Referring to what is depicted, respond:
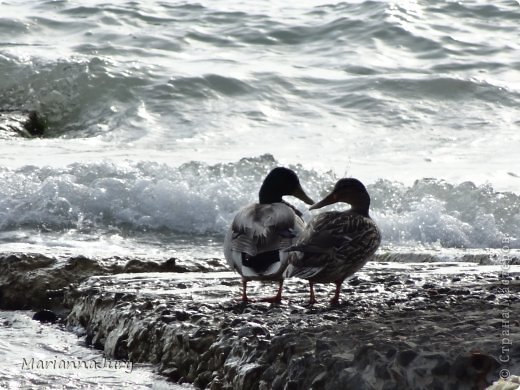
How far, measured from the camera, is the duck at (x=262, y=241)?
5211 mm

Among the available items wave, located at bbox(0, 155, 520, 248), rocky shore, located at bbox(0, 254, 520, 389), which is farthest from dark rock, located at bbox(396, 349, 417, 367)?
wave, located at bbox(0, 155, 520, 248)

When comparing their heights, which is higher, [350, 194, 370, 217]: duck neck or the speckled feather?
[350, 194, 370, 217]: duck neck

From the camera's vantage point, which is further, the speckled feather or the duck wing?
the duck wing

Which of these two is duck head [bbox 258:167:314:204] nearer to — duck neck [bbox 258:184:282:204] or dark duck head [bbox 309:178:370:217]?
duck neck [bbox 258:184:282:204]

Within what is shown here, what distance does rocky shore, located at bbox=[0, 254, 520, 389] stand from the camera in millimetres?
3910

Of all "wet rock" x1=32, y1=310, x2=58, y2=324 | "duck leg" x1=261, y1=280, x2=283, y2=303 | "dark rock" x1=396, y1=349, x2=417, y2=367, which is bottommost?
"wet rock" x1=32, y1=310, x2=58, y2=324

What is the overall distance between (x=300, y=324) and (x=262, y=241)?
771 mm

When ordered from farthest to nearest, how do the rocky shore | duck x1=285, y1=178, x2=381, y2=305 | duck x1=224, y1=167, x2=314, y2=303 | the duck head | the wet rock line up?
the wet rock < the duck head < duck x1=224, y1=167, x2=314, y2=303 < duck x1=285, y1=178, x2=381, y2=305 < the rocky shore

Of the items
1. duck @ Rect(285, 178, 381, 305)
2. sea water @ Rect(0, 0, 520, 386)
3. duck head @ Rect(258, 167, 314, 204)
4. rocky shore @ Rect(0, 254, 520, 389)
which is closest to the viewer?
rocky shore @ Rect(0, 254, 520, 389)

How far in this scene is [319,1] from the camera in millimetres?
19672

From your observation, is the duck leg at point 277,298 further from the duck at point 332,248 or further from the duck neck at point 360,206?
the duck neck at point 360,206

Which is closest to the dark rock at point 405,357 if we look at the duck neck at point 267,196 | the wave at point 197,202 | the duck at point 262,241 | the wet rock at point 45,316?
the duck at point 262,241

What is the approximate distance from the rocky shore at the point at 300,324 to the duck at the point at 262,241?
0.15 meters

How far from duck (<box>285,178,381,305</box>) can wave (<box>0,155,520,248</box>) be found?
4.47 metres
